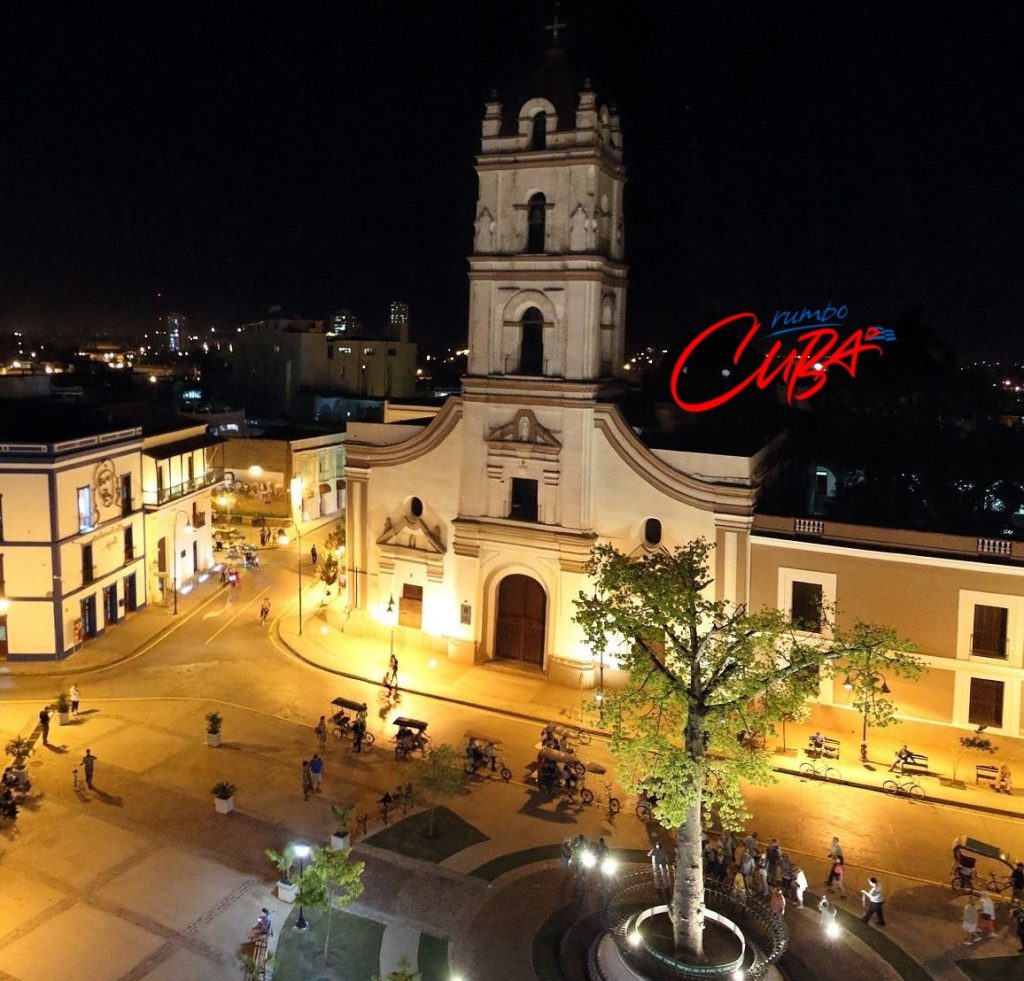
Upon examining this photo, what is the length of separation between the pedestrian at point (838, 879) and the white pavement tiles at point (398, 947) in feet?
36.5

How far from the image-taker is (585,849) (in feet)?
79.8

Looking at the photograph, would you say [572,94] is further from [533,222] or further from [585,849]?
[585,849]

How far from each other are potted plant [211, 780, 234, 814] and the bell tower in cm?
1927

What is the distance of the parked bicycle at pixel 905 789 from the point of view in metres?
29.7

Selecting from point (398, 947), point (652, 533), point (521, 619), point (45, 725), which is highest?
point (652, 533)

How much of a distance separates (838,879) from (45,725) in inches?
1026

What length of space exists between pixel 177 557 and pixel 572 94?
32.3m

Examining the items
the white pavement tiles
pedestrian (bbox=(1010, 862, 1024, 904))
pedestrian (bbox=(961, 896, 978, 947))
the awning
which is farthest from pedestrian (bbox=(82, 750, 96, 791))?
pedestrian (bbox=(1010, 862, 1024, 904))

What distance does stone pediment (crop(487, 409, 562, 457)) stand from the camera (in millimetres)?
38344

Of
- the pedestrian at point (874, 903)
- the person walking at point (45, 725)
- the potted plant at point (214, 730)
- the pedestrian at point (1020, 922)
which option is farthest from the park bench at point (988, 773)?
the person walking at point (45, 725)

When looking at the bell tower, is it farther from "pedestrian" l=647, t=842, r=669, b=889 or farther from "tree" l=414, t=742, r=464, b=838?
"pedestrian" l=647, t=842, r=669, b=889

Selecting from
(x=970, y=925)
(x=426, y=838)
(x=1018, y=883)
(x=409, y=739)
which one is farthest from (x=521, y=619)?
(x=970, y=925)

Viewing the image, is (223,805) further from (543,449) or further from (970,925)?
(970,925)

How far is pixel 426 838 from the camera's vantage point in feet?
87.4
